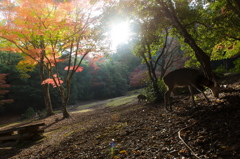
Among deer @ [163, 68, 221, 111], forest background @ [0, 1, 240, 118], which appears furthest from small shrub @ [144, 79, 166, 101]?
deer @ [163, 68, 221, 111]

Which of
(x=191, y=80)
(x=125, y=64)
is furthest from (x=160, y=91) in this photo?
(x=125, y=64)

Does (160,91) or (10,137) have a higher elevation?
(160,91)

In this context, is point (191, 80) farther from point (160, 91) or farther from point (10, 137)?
point (10, 137)

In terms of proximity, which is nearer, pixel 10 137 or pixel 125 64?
pixel 10 137

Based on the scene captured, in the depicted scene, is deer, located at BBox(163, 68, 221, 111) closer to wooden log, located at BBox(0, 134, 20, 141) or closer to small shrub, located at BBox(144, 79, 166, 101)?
small shrub, located at BBox(144, 79, 166, 101)

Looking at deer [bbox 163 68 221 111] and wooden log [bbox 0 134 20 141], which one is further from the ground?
deer [bbox 163 68 221 111]

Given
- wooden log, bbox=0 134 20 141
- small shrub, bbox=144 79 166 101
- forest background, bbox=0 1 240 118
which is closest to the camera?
forest background, bbox=0 1 240 118

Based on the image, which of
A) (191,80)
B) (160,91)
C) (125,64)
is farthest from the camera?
(125,64)

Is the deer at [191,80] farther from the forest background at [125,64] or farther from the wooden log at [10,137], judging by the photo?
the wooden log at [10,137]

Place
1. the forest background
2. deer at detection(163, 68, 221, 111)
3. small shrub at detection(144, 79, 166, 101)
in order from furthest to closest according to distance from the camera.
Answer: small shrub at detection(144, 79, 166, 101), the forest background, deer at detection(163, 68, 221, 111)

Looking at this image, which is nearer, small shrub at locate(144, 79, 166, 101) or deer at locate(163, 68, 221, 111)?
deer at locate(163, 68, 221, 111)

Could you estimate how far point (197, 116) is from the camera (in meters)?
3.51

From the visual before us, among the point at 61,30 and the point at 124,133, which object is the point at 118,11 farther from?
the point at 61,30

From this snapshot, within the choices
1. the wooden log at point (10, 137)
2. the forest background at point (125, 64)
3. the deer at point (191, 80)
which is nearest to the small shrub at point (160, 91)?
the forest background at point (125, 64)
